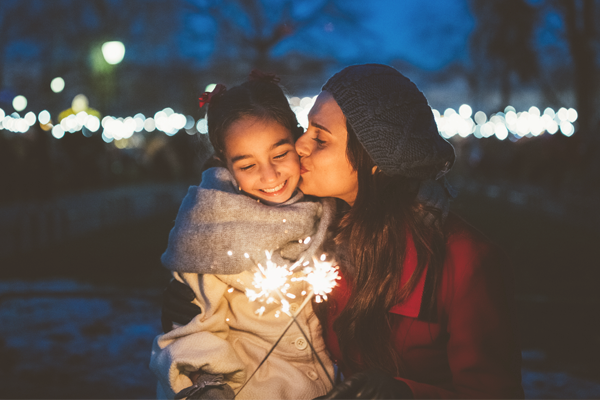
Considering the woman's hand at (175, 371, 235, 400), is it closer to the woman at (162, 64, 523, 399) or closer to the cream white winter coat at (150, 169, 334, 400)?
the cream white winter coat at (150, 169, 334, 400)

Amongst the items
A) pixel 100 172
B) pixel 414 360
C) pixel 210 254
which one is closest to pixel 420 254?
pixel 414 360

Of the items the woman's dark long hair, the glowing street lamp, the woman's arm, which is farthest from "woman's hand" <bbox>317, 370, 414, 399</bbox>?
the glowing street lamp

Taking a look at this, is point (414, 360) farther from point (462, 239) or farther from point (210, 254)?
point (210, 254)

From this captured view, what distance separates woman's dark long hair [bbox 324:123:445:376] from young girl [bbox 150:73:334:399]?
213 millimetres

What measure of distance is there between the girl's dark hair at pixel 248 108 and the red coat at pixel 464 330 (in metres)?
→ 1.11

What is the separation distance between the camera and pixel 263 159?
9.34ft

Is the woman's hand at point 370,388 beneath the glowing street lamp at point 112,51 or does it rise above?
beneath

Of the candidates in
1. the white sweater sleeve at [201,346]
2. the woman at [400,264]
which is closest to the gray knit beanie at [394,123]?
the woman at [400,264]

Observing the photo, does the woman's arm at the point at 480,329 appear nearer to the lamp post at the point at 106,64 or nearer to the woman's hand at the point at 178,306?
the woman's hand at the point at 178,306

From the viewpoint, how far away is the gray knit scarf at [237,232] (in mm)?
2609

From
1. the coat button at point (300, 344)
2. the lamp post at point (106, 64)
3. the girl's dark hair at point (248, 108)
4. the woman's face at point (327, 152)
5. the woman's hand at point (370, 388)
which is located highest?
the lamp post at point (106, 64)

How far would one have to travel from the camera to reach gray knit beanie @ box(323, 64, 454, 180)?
A: 235 centimetres

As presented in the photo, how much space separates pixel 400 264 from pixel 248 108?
1.20 meters

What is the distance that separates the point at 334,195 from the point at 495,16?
77.9ft
